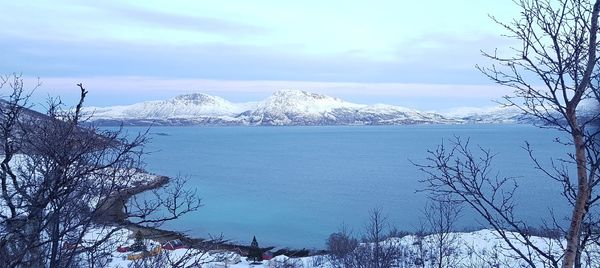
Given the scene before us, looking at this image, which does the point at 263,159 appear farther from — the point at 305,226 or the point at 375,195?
the point at 305,226

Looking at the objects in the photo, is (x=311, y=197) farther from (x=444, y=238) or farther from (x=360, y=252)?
(x=360, y=252)

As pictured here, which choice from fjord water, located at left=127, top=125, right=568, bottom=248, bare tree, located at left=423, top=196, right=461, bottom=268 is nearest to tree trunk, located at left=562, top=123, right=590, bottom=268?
bare tree, located at left=423, top=196, right=461, bottom=268

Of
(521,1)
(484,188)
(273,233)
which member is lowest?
(273,233)

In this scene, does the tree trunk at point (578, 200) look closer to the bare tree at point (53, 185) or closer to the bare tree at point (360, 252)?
the bare tree at point (53, 185)

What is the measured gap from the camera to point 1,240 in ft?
10.3

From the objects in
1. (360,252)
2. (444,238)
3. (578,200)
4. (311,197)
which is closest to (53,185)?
(578,200)

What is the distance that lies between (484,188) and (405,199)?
457cm

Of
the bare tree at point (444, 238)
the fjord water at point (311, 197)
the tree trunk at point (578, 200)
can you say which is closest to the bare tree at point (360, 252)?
the bare tree at point (444, 238)

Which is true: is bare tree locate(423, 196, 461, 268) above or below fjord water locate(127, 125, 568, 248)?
above

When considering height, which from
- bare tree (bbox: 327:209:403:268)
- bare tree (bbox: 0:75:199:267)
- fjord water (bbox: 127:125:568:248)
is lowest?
fjord water (bbox: 127:125:568:248)

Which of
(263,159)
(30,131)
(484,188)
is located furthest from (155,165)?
(30,131)

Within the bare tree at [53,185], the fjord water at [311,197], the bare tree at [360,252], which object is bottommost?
the fjord water at [311,197]

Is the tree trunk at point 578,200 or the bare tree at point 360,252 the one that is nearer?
the tree trunk at point 578,200

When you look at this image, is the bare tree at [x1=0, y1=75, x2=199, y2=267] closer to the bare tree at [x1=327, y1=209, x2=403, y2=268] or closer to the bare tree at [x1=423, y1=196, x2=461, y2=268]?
the bare tree at [x1=423, y1=196, x2=461, y2=268]
